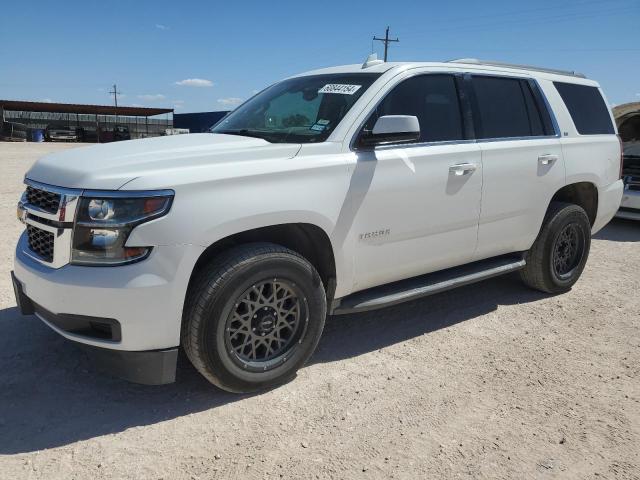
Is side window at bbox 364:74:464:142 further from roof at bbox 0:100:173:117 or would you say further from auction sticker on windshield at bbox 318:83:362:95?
roof at bbox 0:100:173:117

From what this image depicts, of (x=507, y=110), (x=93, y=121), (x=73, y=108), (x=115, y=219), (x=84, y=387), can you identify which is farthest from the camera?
(x=93, y=121)

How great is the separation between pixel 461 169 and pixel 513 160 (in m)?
0.65

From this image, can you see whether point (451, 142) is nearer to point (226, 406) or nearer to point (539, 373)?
point (539, 373)

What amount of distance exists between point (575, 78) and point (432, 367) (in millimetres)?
3322

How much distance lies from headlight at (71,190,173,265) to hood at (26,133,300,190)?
0.27 ft

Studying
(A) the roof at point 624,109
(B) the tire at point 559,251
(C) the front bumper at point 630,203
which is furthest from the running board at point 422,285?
(A) the roof at point 624,109

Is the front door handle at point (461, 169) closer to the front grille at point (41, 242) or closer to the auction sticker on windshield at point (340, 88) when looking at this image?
the auction sticker on windshield at point (340, 88)

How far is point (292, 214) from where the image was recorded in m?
2.99

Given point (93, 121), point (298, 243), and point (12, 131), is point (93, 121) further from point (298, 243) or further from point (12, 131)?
point (298, 243)

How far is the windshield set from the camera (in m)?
3.41

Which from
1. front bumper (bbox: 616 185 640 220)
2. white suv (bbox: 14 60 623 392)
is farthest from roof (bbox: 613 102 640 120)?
white suv (bbox: 14 60 623 392)

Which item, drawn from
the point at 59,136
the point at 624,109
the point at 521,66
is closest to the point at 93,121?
the point at 59,136

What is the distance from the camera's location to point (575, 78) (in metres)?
5.07

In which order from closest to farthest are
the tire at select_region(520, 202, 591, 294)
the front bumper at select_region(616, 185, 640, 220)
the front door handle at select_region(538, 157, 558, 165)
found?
1. the front door handle at select_region(538, 157, 558, 165)
2. the tire at select_region(520, 202, 591, 294)
3. the front bumper at select_region(616, 185, 640, 220)
